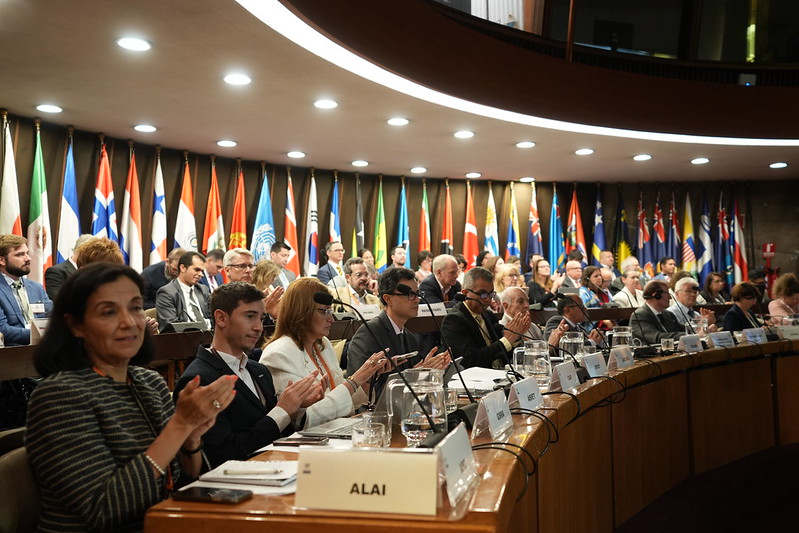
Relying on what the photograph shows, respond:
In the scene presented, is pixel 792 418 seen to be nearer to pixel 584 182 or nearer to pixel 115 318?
pixel 115 318

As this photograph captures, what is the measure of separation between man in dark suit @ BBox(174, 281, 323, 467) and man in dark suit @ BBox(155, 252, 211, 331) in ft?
10.0

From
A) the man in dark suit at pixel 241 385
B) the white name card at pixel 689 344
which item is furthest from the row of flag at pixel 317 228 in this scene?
the white name card at pixel 689 344

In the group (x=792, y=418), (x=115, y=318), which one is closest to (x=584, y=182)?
(x=792, y=418)

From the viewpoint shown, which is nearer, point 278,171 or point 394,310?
point 394,310

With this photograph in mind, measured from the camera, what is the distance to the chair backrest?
4.90 feet

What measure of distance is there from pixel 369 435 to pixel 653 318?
4348 mm

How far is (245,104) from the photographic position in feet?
21.4

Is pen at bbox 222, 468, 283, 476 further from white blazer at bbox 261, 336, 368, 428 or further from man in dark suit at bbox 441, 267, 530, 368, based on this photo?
man in dark suit at bbox 441, 267, 530, 368

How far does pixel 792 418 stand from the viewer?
16.2 ft

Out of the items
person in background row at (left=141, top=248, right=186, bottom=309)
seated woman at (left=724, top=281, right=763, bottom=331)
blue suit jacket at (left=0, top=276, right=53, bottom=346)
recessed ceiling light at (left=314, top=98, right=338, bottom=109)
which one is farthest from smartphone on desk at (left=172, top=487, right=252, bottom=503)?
seated woman at (left=724, top=281, right=763, bottom=331)

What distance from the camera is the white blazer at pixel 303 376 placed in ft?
8.45

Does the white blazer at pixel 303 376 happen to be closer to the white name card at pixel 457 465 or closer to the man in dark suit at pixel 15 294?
the white name card at pixel 457 465

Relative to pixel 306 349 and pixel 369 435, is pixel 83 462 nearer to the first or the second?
pixel 369 435

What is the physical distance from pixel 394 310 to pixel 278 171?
6.52 m
